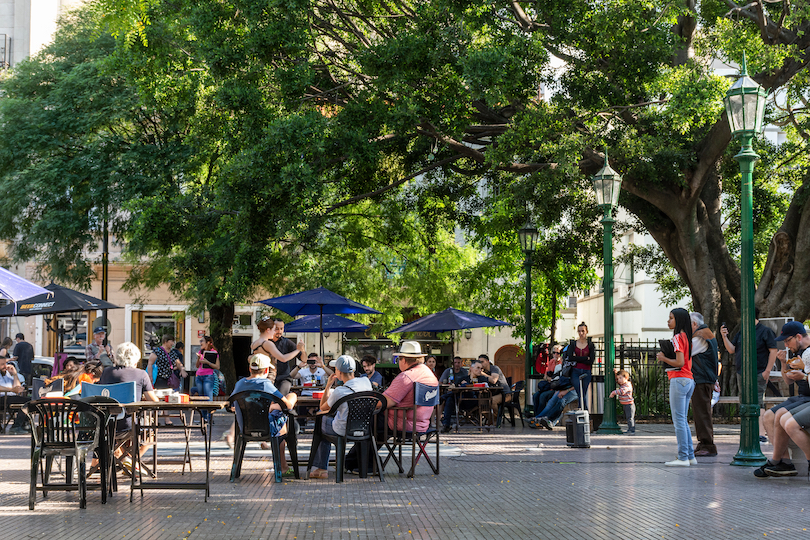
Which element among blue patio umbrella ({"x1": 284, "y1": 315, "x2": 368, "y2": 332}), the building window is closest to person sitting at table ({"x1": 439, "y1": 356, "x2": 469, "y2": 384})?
blue patio umbrella ({"x1": 284, "y1": 315, "x2": 368, "y2": 332})

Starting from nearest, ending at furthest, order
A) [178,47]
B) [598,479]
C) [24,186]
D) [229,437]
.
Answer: [598,479] < [229,437] < [178,47] < [24,186]

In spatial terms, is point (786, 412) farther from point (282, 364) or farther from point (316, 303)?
point (316, 303)

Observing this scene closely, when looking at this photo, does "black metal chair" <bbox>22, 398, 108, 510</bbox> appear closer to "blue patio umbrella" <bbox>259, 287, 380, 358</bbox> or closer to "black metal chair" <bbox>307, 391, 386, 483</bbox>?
"black metal chair" <bbox>307, 391, 386, 483</bbox>

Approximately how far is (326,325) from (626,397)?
715 centimetres

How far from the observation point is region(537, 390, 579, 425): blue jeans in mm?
17703

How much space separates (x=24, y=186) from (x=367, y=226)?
1029 centimetres

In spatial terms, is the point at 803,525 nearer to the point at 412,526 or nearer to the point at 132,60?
the point at 412,526

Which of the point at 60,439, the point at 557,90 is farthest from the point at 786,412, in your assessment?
the point at 557,90

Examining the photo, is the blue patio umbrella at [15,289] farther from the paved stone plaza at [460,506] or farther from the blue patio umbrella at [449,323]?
the blue patio umbrella at [449,323]

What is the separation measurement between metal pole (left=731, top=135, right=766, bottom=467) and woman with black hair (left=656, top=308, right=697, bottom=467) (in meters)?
0.60

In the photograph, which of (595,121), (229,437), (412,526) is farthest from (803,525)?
(595,121)

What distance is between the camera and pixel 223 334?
2794 centimetres

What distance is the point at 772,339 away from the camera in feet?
47.4

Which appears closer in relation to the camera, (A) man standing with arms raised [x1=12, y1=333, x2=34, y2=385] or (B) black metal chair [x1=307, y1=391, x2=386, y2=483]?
(B) black metal chair [x1=307, y1=391, x2=386, y2=483]
